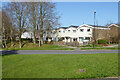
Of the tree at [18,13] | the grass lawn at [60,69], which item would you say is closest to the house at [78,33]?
the tree at [18,13]

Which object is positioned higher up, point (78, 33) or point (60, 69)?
point (78, 33)

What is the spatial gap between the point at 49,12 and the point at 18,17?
6540 millimetres

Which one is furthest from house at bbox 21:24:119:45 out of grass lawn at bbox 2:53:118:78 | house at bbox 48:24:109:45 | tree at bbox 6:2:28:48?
grass lawn at bbox 2:53:118:78

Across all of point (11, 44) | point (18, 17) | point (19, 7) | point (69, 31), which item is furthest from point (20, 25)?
point (69, 31)

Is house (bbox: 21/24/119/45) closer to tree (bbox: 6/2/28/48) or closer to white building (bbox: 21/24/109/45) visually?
white building (bbox: 21/24/109/45)

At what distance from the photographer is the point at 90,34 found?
39250 millimetres

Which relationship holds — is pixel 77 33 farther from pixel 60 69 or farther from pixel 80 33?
pixel 60 69

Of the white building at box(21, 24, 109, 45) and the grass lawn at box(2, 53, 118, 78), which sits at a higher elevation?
the white building at box(21, 24, 109, 45)

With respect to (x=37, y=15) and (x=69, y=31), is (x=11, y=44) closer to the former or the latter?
(x=37, y=15)

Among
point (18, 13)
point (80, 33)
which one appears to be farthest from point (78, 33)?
point (18, 13)

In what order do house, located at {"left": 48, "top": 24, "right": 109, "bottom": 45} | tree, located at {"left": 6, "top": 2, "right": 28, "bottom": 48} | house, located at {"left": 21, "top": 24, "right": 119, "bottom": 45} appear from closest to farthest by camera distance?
tree, located at {"left": 6, "top": 2, "right": 28, "bottom": 48} → house, located at {"left": 21, "top": 24, "right": 119, "bottom": 45} → house, located at {"left": 48, "top": 24, "right": 109, "bottom": 45}

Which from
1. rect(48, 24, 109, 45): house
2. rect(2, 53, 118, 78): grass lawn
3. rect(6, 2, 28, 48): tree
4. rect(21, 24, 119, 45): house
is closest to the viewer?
rect(2, 53, 118, 78): grass lawn

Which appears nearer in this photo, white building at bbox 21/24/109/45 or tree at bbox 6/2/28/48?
tree at bbox 6/2/28/48

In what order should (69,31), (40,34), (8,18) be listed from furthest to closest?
(69,31) < (40,34) < (8,18)
